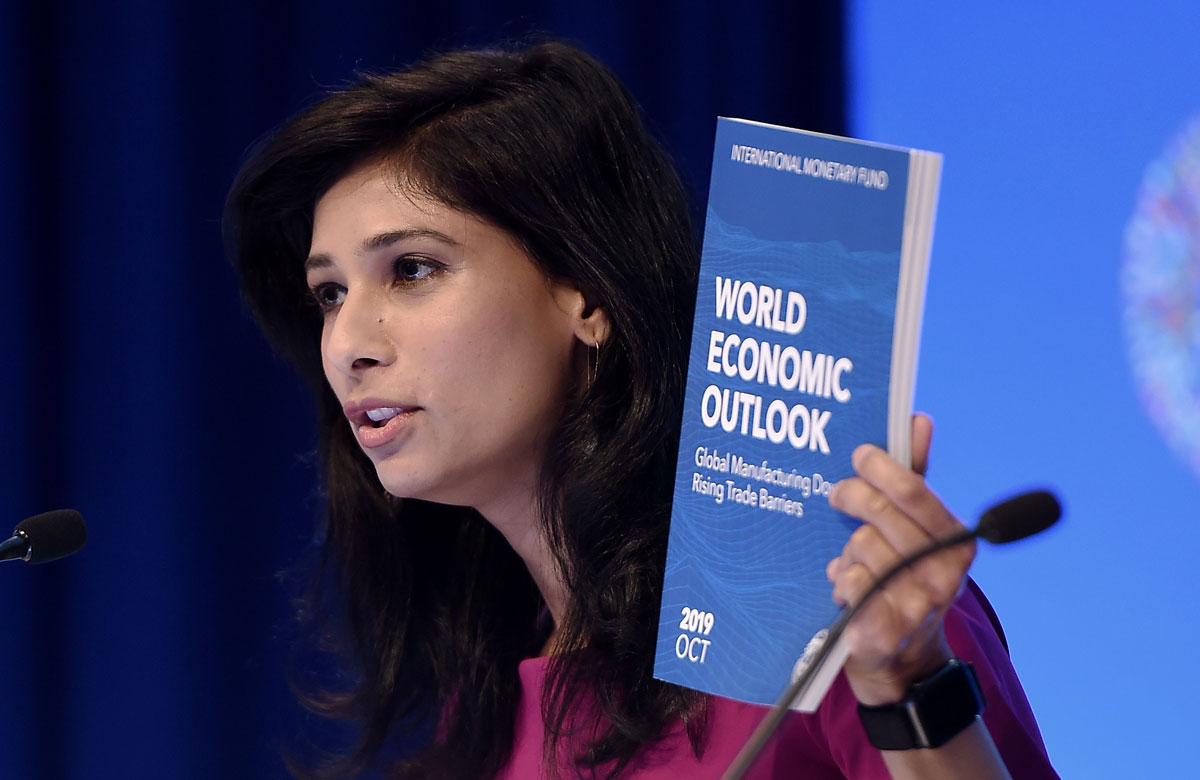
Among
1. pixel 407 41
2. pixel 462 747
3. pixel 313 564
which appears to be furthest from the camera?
pixel 407 41

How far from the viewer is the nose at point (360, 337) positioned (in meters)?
1.17

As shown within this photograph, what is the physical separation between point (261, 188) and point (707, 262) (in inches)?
29.5

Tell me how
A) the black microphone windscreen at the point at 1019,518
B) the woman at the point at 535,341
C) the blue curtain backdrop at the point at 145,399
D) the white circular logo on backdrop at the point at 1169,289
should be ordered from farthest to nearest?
the blue curtain backdrop at the point at 145,399 < the white circular logo on backdrop at the point at 1169,289 < the woman at the point at 535,341 < the black microphone windscreen at the point at 1019,518

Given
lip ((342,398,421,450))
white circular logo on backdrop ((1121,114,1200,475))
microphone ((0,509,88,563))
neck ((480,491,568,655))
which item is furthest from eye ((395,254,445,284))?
white circular logo on backdrop ((1121,114,1200,475))

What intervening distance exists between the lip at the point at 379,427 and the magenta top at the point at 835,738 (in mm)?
290

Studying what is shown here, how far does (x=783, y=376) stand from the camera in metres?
0.75

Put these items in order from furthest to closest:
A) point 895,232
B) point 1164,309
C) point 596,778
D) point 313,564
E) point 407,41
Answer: point 407,41
point 313,564
point 1164,309
point 596,778
point 895,232

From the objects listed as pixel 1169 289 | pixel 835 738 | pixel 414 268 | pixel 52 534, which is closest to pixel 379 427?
pixel 414 268

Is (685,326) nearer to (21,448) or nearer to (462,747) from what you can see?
(462,747)

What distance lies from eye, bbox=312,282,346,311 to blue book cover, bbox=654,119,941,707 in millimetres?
600

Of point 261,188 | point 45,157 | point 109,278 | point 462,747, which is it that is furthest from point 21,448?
point 462,747

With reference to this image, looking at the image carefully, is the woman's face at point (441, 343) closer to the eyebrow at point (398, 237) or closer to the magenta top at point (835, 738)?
the eyebrow at point (398, 237)

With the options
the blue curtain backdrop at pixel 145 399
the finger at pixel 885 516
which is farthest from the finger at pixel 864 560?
the blue curtain backdrop at pixel 145 399

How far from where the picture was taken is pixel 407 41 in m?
2.08
